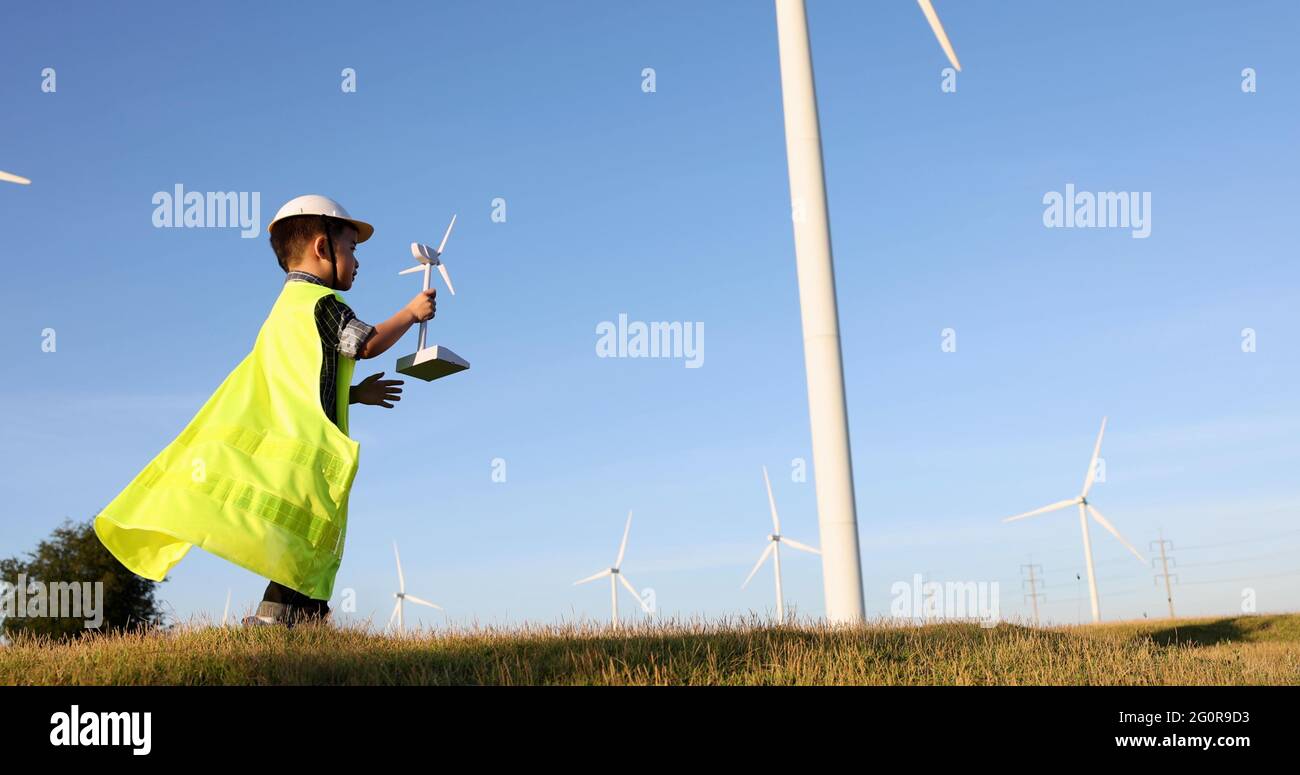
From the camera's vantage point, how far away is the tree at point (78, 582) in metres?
31.0

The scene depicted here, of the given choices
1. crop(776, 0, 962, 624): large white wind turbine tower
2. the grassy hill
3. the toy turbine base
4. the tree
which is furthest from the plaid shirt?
the tree

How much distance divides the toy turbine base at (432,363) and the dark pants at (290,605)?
203 cm

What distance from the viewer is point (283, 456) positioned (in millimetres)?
8000

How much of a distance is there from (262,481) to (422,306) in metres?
1.77

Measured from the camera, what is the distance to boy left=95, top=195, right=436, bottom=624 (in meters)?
7.91

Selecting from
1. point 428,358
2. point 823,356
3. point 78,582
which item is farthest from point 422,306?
point 78,582

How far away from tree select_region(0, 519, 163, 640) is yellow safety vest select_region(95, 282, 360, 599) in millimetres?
24485

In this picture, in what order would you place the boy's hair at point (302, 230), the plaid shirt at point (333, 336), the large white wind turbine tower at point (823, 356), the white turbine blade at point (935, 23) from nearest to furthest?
the plaid shirt at point (333, 336) → the boy's hair at point (302, 230) → the large white wind turbine tower at point (823, 356) → the white turbine blade at point (935, 23)

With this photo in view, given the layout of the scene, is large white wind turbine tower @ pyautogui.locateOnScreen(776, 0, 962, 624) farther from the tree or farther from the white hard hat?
the tree

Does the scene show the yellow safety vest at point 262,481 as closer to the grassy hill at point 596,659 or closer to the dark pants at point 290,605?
the dark pants at point 290,605

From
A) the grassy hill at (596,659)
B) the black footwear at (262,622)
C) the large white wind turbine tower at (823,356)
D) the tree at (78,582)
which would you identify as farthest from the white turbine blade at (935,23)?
the tree at (78,582)

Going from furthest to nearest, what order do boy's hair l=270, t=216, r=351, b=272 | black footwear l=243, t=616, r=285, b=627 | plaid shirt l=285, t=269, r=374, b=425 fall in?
boy's hair l=270, t=216, r=351, b=272
black footwear l=243, t=616, r=285, b=627
plaid shirt l=285, t=269, r=374, b=425

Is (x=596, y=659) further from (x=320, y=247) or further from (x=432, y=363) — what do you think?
(x=320, y=247)
